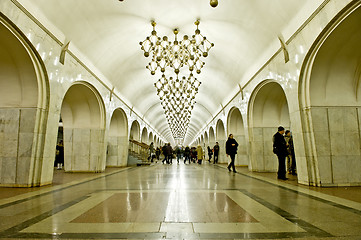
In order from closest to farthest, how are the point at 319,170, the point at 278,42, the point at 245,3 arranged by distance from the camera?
the point at 319,170 → the point at 245,3 → the point at 278,42

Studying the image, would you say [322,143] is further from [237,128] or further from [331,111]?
[237,128]

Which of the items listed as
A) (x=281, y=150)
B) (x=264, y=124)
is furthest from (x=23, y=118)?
(x=264, y=124)

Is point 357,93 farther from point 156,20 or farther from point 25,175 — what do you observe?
point 25,175

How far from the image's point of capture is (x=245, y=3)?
20.3ft

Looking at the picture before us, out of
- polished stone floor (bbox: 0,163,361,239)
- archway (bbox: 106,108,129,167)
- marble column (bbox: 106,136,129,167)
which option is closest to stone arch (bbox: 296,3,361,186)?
polished stone floor (bbox: 0,163,361,239)

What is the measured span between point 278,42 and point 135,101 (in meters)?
10.6

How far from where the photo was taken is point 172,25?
313 inches

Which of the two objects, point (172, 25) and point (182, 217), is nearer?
point (182, 217)

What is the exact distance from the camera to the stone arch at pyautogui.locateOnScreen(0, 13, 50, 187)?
5.27m

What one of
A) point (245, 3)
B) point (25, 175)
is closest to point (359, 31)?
point (245, 3)

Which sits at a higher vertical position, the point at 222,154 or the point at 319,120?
→ the point at 319,120

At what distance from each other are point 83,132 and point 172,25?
575cm

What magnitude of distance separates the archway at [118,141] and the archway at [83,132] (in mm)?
3283

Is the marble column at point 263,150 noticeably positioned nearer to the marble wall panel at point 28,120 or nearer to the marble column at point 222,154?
the marble column at point 222,154
